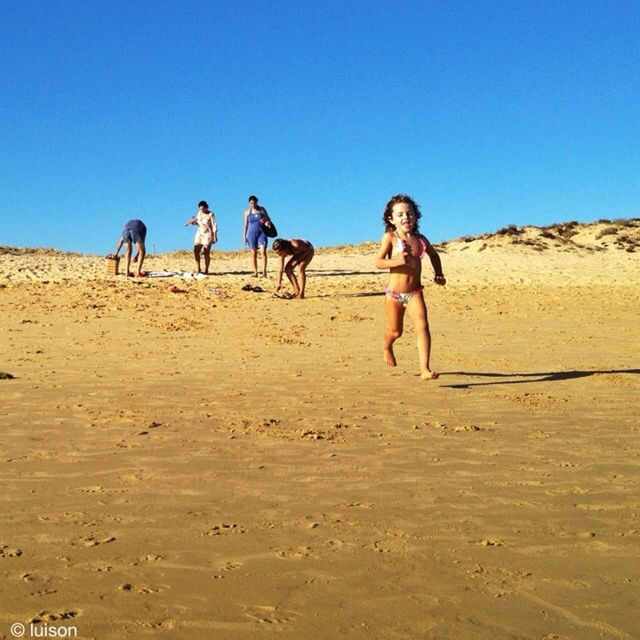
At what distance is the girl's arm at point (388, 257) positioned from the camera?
23.1ft

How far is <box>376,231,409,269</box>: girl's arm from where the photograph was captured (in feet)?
23.1

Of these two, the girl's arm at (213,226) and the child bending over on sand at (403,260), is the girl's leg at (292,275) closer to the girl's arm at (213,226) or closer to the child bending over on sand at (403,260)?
the girl's arm at (213,226)

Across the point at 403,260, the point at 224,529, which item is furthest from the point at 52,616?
the point at 403,260

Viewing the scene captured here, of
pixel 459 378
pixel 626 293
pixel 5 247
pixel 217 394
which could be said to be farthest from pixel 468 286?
pixel 5 247

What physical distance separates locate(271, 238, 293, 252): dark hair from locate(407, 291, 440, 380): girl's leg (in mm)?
6705

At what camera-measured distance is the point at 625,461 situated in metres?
4.40

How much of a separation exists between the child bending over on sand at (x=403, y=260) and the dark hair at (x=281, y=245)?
629 centimetres

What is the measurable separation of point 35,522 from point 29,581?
611 mm

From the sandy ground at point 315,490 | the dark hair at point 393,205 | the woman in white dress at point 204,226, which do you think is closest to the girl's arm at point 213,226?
the woman in white dress at point 204,226

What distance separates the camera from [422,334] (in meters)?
6.93

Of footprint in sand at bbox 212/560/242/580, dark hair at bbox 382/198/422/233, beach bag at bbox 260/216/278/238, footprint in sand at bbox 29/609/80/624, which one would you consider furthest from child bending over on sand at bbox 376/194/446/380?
beach bag at bbox 260/216/278/238

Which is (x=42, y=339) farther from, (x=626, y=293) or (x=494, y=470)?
(x=626, y=293)

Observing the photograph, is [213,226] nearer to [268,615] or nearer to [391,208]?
[391,208]

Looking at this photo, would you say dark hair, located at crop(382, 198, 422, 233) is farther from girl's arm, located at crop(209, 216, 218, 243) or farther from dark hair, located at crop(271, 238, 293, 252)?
girl's arm, located at crop(209, 216, 218, 243)
